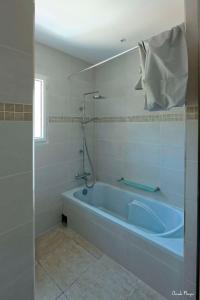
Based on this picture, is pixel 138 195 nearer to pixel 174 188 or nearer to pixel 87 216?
pixel 174 188

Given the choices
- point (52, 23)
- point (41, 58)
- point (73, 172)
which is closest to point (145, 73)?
point (52, 23)

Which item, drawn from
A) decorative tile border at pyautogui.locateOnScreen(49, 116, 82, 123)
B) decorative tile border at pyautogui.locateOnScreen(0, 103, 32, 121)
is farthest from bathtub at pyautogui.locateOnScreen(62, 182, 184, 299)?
decorative tile border at pyautogui.locateOnScreen(0, 103, 32, 121)

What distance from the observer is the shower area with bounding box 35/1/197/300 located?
1.62 metres

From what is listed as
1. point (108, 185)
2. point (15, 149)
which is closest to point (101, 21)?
point (15, 149)

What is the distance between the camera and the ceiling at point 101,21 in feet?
5.22

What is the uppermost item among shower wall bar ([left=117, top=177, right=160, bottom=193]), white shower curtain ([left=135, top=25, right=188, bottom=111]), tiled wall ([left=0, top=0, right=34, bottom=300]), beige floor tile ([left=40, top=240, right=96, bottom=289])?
white shower curtain ([left=135, top=25, right=188, bottom=111])

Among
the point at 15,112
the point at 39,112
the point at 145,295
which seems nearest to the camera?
the point at 15,112

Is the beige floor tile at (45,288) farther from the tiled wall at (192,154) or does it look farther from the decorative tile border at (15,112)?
the decorative tile border at (15,112)

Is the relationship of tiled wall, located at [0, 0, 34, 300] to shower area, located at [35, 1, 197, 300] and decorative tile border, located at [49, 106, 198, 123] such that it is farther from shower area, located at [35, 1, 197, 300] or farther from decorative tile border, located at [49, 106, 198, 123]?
decorative tile border, located at [49, 106, 198, 123]

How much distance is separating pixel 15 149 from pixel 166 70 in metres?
1.06

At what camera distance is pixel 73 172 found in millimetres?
2883

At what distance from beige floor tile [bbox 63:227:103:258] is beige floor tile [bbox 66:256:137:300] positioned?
0.55 feet

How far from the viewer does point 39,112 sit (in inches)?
95.9

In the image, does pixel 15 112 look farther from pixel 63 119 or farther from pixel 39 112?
pixel 63 119
